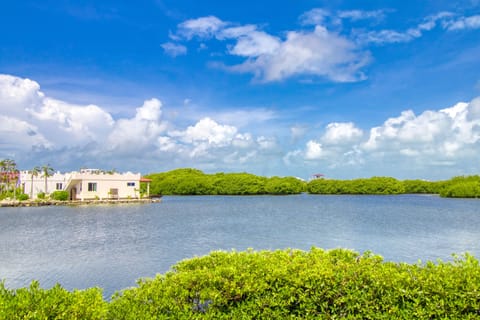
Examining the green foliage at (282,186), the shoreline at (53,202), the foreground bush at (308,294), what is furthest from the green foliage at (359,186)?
the foreground bush at (308,294)

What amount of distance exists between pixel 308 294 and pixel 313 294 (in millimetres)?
62

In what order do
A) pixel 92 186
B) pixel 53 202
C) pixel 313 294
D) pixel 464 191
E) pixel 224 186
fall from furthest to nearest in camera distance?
pixel 224 186 → pixel 464 191 → pixel 92 186 → pixel 53 202 → pixel 313 294

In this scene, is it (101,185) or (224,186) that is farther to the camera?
(224,186)

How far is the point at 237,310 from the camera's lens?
428 cm

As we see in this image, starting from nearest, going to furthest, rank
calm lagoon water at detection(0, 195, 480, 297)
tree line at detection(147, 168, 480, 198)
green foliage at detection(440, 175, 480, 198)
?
1. calm lagoon water at detection(0, 195, 480, 297)
2. green foliage at detection(440, 175, 480, 198)
3. tree line at detection(147, 168, 480, 198)

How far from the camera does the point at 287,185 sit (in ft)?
320

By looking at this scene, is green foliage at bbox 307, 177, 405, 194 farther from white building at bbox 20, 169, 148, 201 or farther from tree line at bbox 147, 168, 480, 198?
white building at bbox 20, 169, 148, 201

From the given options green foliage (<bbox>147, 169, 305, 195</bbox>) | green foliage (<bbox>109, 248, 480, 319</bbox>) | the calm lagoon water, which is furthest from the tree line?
green foliage (<bbox>109, 248, 480, 319</bbox>)

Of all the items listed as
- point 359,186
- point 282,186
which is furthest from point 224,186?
point 359,186

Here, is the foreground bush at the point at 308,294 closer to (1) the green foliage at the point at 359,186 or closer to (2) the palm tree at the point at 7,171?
(2) the palm tree at the point at 7,171

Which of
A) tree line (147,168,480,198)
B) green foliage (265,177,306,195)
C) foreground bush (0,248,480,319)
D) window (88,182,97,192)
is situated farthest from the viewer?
green foliage (265,177,306,195)

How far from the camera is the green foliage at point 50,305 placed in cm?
335

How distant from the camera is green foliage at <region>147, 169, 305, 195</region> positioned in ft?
305

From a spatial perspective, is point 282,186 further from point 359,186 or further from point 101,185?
point 101,185
